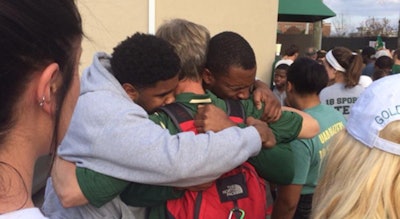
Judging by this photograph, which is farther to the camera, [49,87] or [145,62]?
[145,62]

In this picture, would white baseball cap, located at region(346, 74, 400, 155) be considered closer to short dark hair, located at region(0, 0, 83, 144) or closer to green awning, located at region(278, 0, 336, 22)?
short dark hair, located at region(0, 0, 83, 144)

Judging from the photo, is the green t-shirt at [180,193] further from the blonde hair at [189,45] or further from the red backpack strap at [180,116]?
the blonde hair at [189,45]

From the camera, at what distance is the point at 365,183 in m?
1.33

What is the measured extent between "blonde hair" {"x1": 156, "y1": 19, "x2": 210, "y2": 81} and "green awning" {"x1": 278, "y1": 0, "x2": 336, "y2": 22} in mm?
8947

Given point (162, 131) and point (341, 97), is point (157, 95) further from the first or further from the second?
point (341, 97)

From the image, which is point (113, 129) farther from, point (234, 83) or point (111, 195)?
point (234, 83)

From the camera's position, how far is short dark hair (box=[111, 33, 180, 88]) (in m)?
1.70

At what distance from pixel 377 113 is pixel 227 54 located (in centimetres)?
77

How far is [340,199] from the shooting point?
1.39m

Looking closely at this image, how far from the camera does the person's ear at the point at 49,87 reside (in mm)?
909

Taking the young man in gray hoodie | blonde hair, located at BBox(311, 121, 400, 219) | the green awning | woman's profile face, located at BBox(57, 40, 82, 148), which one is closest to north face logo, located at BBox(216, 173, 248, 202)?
the young man in gray hoodie

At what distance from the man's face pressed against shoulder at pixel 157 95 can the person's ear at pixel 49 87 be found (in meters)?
0.80

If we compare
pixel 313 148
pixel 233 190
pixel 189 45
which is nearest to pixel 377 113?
pixel 233 190

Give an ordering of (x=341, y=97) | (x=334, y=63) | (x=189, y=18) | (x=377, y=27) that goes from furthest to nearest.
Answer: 1. (x=377, y=27)
2. (x=189, y=18)
3. (x=334, y=63)
4. (x=341, y=97)
